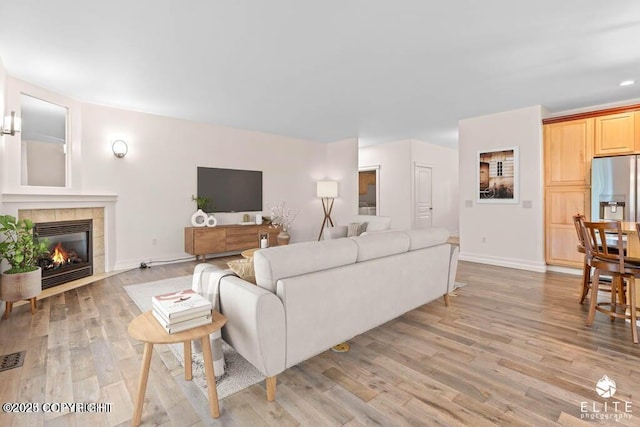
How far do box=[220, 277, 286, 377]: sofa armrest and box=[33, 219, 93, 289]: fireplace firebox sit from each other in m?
3.34

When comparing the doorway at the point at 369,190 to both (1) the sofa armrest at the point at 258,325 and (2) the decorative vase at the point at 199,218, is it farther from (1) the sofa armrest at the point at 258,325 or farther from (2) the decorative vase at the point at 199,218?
(1) the sofa armrest at the point at 258,325

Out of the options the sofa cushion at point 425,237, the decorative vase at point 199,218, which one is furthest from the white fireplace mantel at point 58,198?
the sofa cushion at point 425,237

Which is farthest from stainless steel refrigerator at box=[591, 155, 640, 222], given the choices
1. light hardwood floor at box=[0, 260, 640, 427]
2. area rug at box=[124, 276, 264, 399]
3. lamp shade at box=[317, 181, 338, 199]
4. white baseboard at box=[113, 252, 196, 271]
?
white baseboard at box=[113, 252, 196, 271]

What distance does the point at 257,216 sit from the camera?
5.93 metres

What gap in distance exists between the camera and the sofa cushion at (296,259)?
5.67 feet

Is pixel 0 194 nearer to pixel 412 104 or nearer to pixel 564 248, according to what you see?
pixel 412 104

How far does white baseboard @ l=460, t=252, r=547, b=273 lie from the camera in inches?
179

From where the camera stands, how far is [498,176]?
4.95 metres

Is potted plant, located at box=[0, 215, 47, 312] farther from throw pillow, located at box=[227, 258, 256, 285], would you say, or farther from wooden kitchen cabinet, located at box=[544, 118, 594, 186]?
wooden kitchen cabinet, located at box=[544, 118, 594, 186]

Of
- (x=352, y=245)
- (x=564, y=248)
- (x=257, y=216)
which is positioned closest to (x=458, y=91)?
(x=564, y=248)

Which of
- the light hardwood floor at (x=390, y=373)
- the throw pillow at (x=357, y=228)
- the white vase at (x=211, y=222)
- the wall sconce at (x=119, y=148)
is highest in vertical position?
the wall sconce at (x=119, y=148)

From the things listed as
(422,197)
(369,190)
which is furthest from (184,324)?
(369,190)

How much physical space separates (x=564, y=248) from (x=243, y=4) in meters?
5.11

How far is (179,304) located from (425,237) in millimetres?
2206
